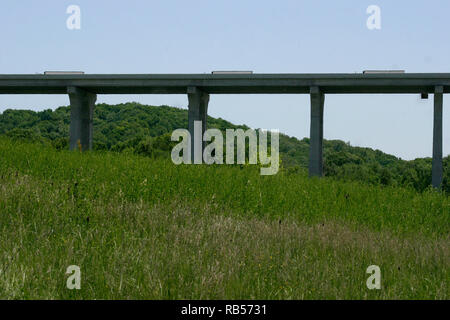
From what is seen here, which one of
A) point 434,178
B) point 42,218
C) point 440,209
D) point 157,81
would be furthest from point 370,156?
point 42,218

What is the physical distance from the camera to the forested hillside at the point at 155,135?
2194 inches

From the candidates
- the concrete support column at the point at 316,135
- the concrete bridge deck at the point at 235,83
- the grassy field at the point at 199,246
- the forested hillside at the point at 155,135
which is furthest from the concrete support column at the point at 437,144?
the forested hillside at the point at 155,135

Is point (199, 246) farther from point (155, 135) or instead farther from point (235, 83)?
point (155, 135)

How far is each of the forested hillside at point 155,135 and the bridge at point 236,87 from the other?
63.3 ft

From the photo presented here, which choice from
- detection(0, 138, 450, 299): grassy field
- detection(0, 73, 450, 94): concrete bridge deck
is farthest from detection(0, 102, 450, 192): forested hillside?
detection(0, 138, 450, 299): grassy field

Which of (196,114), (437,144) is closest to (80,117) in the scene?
(196,114)

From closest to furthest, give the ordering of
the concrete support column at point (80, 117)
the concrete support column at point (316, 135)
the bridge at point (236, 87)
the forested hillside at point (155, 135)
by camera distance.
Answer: the bridge at point (236, 87), the concrete support column at point (316, 135), the concrete support column at point (80, 117), the forested hillside at point (155, 135)

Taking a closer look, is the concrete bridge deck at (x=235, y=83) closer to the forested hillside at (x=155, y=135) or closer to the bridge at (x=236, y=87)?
the bridge at (x=236, y=87)

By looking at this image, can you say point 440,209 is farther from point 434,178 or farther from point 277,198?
point 434,178

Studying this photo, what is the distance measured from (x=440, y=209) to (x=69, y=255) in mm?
10929

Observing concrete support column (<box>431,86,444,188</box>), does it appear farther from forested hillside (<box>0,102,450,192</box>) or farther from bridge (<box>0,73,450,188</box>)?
forested hillside (<box>0,102,450,192</box>)
